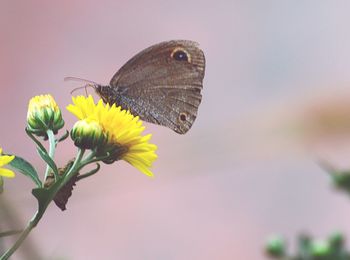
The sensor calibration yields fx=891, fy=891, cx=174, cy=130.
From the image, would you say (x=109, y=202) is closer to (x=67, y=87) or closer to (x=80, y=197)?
(x=80, y=197)

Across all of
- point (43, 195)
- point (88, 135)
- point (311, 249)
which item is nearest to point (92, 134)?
point (88, 135)

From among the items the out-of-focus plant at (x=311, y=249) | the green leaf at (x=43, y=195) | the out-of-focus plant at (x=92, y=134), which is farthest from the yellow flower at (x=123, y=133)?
the out-of-focus plant at (x=311, y=249)

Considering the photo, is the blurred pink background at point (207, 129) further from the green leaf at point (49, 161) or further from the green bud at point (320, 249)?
the green leaf at point (49, 161)

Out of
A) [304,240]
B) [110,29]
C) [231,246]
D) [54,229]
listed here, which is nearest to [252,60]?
[110,29]

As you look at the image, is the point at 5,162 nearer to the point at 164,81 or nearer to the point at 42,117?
the point at 42,117

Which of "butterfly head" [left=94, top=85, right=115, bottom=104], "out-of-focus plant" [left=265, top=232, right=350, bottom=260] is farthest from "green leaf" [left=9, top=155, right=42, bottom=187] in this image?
"out-of-focus plant" [left=265, top=232, right=350, bottom=260]
